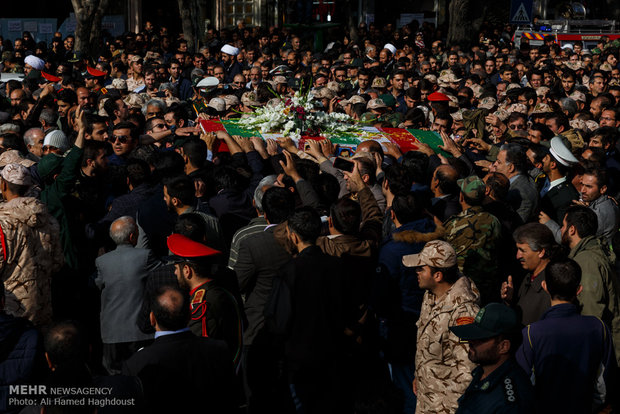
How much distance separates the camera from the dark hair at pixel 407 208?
5.28 m

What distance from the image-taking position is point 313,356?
4.61m

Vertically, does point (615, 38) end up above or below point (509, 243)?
above

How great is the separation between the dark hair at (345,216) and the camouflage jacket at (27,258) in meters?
2.05

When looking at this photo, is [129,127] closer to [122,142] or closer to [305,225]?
[122,142]

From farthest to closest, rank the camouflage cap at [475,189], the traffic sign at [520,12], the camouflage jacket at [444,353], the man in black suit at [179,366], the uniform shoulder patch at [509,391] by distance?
the traffic sign at [520,12]
the camouflage cap at [475,189]
the camouflage jacket at [444,353]
the man in black suit at [179,366]
the uniform shoulder patch at [509,391]

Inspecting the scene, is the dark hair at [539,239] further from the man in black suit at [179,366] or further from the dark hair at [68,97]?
the dark hair at [68,97]

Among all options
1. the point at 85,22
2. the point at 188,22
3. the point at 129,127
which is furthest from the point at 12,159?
the point at 188,22

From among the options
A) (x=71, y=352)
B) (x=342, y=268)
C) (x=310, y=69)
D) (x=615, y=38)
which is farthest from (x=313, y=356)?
(x=615, y=38)

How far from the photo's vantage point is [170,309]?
3641 millimetres

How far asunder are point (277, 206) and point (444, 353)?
5.29 ft

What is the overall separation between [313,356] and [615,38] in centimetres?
2178

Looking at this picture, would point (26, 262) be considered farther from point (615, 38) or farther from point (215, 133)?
point (615, 38)

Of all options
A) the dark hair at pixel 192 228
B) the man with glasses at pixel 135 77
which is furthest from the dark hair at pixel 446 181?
the man with glasses at pixel 135 77

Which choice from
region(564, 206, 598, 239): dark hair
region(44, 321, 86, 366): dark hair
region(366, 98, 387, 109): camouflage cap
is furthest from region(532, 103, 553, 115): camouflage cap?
region(44, 321, 86, 366): dark hair
